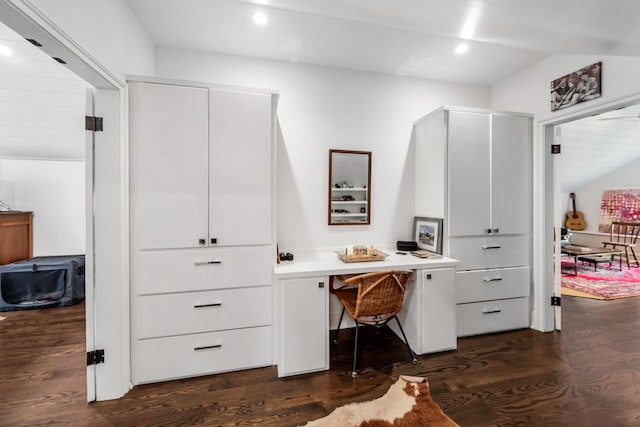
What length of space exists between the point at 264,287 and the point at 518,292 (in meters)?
2.56

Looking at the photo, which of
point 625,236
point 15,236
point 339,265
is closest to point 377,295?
point 339,265

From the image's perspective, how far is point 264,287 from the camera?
212 centimetres

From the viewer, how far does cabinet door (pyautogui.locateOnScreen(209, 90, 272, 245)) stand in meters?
2.02

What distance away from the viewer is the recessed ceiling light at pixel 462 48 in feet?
7.90

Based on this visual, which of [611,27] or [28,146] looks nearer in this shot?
[611,27]

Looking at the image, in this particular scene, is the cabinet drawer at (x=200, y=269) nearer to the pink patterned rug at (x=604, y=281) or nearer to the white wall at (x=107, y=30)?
the white wall at (x=107, y=30)

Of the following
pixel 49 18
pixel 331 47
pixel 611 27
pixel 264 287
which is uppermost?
pixel 331 47

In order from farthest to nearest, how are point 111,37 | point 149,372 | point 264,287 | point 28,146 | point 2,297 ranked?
point 28,146 < point 2,297 < point 264,287 < point 149,372 < point 111,37

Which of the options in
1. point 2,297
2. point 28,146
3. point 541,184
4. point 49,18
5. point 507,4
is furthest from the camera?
point 28,146

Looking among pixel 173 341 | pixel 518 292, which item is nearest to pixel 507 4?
pixel 518 292

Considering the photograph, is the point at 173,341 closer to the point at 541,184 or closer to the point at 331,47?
the point at 331,47

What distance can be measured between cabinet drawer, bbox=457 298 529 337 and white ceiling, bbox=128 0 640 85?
218 cm

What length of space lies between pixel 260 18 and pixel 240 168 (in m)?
1.15

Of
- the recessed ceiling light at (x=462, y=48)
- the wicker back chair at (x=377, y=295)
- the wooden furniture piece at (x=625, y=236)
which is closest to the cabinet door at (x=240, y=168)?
the wicker back chair at (x=377, y=295)
